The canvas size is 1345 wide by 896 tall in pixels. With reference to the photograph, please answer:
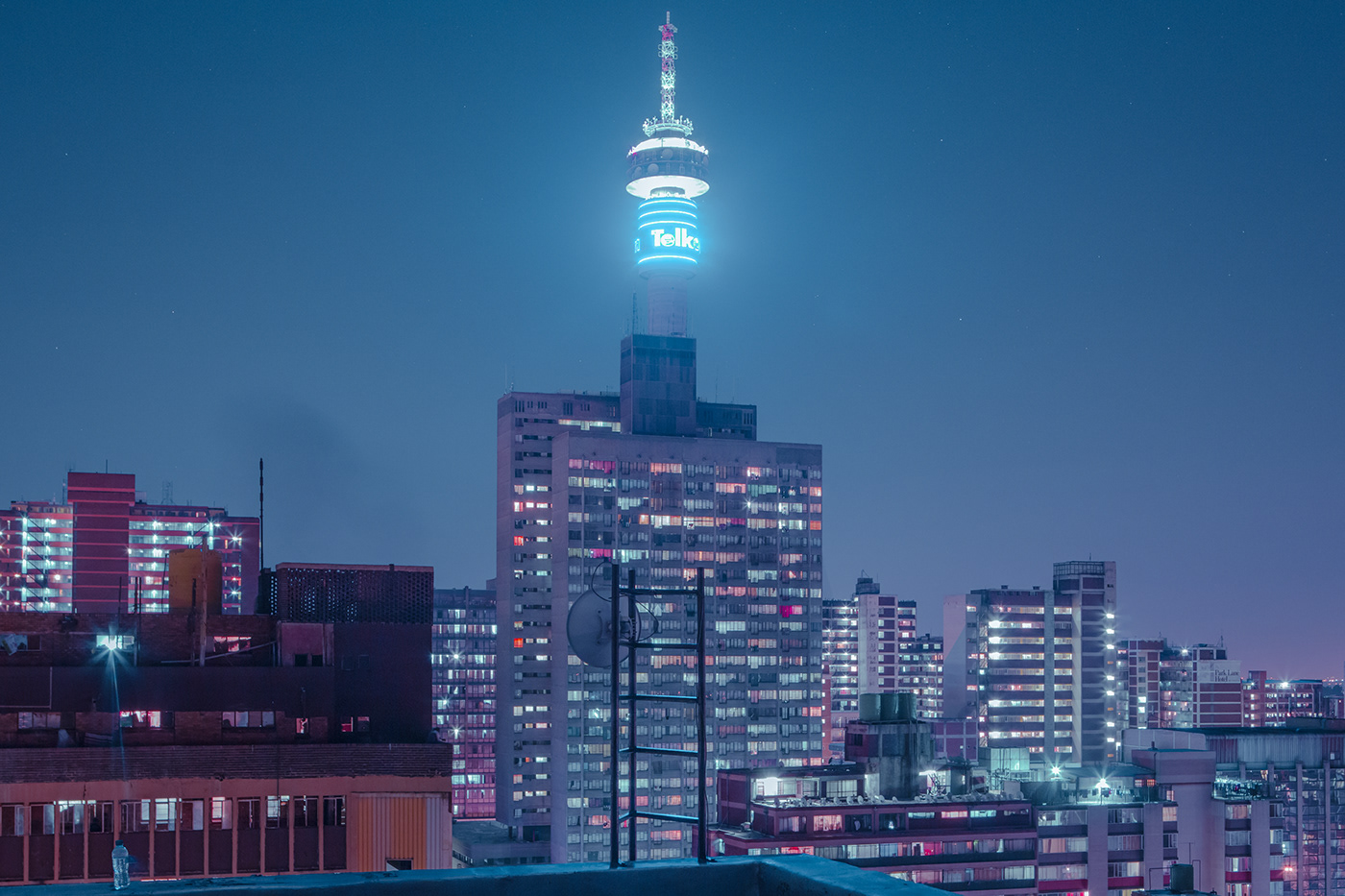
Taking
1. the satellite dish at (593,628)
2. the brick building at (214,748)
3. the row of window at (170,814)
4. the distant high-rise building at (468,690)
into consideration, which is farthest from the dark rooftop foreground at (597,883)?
the distant high-rise building at (468,690)

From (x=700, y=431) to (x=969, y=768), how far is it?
82.4m

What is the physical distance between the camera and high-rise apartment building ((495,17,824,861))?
448 feet

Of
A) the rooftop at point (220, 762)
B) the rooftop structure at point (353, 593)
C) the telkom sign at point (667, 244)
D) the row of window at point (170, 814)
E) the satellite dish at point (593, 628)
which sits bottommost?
the row of window at point (170, 814)

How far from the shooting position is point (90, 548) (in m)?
174

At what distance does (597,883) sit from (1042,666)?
155m

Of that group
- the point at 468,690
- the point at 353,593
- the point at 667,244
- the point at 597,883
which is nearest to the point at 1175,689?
the point at 667,244

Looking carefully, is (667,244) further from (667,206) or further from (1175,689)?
(1175,689)

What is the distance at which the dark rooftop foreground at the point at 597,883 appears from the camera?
7285 millimetres

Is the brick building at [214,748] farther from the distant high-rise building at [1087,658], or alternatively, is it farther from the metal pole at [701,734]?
the distant high-rise building at [1087,658]

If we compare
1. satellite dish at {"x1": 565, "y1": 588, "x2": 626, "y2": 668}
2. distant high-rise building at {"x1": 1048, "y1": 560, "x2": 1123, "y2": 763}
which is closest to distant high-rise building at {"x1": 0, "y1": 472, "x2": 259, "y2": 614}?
distant high-rise building at {"x1": 1048, "y1": 560, "x2": 1123, "y2": 763}

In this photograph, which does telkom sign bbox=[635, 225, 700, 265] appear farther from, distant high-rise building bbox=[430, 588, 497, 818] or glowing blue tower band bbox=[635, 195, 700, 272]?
distant high-rise building bbox=[430, 588, 497, 818]

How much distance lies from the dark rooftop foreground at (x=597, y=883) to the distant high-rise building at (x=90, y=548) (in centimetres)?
16750

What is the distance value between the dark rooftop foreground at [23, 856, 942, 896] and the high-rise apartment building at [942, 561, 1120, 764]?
152 meters

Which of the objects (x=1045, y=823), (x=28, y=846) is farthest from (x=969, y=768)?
(x=28, y=846)
